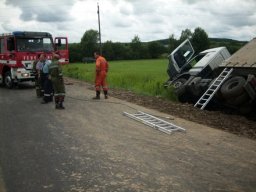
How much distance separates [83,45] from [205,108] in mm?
69645

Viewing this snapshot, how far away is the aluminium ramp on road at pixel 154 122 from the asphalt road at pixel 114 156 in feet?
0.66

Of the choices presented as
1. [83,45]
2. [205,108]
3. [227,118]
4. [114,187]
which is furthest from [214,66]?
[83,45]

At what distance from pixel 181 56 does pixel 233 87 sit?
18.7ft

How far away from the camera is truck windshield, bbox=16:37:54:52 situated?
18016mm

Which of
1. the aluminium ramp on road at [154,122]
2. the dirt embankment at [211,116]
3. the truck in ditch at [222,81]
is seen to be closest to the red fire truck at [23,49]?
the dirt embankment at [211,116]

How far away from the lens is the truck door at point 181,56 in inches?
701

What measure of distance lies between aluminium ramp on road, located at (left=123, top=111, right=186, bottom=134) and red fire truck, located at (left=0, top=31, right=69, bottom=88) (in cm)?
772

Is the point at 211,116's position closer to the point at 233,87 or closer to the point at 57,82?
the point at 233,87

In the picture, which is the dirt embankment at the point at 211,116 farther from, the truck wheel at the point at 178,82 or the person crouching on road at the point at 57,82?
the person crouching on road at the point at 57,82

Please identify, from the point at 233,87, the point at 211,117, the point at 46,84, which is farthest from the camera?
the point at 46,84

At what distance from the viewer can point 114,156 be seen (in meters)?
7.30

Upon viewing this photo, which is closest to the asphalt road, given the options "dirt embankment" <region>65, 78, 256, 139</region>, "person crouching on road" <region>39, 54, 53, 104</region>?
"dirt embankment" <region>65, 78, 256, 139</region>

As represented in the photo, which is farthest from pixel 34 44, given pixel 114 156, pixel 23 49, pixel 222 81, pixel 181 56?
pixel 114 156

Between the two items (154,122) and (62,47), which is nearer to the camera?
(154,122)
